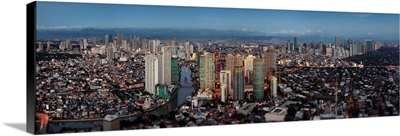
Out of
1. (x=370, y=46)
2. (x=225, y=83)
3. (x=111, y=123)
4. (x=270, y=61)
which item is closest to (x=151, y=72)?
(x=111, y=123)

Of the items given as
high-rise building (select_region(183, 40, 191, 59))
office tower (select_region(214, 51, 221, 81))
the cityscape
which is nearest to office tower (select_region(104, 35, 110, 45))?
the cityscape

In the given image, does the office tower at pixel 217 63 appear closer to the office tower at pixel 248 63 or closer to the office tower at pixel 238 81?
the office tower at pixel 238 81

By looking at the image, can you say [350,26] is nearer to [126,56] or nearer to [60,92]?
[126,56]

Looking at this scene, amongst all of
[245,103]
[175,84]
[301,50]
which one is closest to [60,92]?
[175,84]

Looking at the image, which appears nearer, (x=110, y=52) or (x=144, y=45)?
(x=110, y=52)

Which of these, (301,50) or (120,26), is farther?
(301,50)

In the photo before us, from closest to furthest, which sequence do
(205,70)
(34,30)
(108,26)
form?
(34,30), (108,26), (205,70)

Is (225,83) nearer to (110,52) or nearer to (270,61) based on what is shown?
(270,61)

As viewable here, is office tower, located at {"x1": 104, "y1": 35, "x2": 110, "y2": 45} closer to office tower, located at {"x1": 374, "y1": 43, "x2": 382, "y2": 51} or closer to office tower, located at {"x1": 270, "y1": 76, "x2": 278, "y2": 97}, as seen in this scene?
office tower, located at {"x1": 270, "y1": 76, "x2": 278, "y2": 97}
